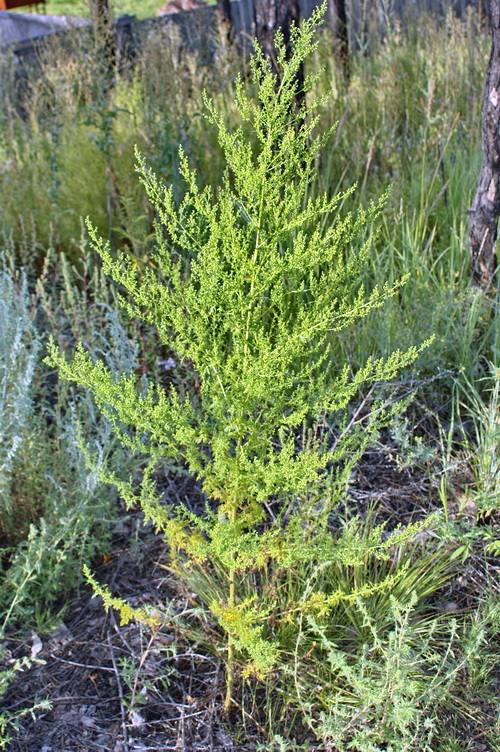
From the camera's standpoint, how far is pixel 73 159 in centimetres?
470

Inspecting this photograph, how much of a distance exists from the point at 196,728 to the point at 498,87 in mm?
2818

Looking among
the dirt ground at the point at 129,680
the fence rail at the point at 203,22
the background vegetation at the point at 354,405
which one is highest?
the fence rail at the point at 203,22

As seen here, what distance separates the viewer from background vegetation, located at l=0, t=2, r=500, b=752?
6.54ft

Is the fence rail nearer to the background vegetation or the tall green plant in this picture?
the background vegetation

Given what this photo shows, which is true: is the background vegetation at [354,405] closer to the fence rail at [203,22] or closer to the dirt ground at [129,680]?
the dirt ground at [129,680]

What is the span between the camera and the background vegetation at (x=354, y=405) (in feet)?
6.54

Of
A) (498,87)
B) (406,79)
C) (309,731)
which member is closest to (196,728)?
(309,731)

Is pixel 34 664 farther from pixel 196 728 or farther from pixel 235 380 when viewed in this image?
pixel 235 380

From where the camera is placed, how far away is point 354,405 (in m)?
2.98

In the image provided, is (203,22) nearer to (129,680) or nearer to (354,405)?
(354,405)

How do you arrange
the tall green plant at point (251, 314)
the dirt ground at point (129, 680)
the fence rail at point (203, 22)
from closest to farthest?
the tall green plant at point (251, 314)
the dirt ground at point (129, 680)
the fence rail at point (203, 22)

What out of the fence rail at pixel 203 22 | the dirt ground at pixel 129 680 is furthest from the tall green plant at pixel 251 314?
the fence rail at pixel 203 22

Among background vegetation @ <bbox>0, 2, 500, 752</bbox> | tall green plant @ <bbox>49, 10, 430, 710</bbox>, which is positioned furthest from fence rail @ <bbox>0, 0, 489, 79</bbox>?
tall green plant @ <bbox>49, 10, 430, 710</bbox>

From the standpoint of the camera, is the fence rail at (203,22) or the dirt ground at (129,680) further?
the fence rail at (203,22)
